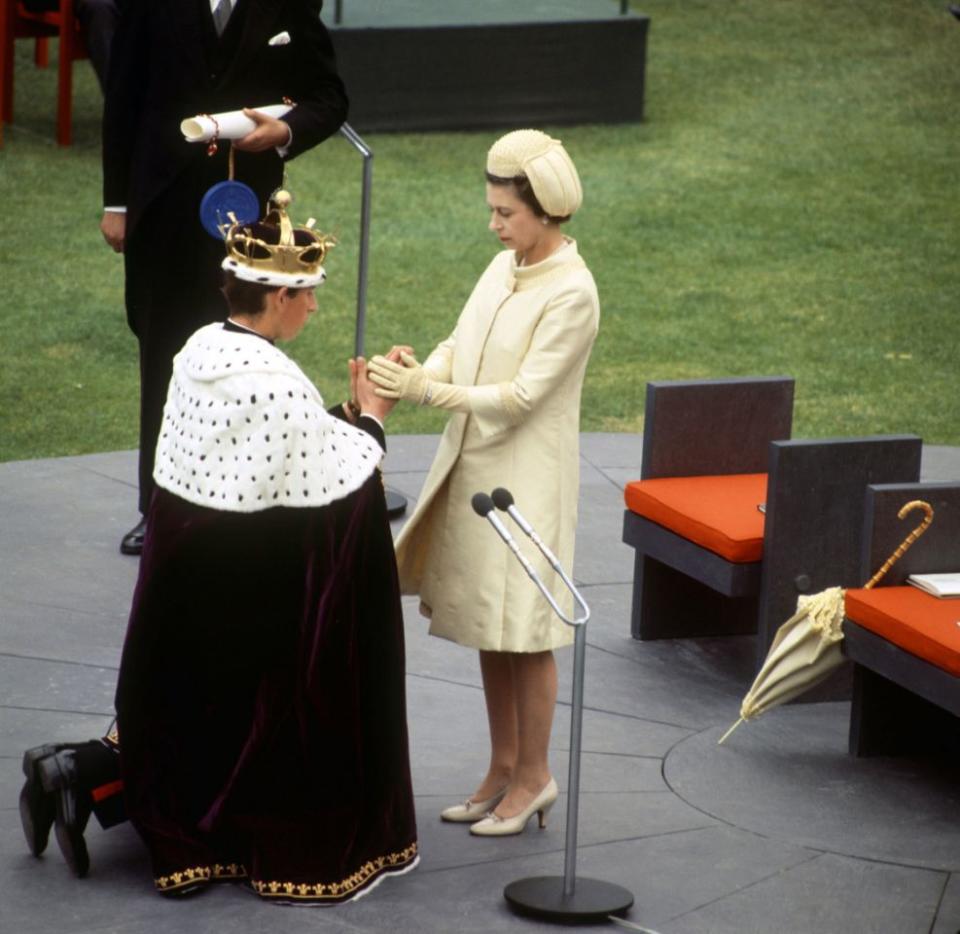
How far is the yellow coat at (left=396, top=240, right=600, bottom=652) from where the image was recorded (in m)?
5.30

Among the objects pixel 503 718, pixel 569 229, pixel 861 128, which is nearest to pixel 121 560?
pixel 503 718

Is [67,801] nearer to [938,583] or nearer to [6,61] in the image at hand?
[938,583]

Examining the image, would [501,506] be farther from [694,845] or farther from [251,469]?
[694,845]

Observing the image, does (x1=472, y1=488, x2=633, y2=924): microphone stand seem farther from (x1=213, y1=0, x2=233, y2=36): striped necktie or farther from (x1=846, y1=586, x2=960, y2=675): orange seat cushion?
(x1=213, y1=0, x2=233, y2=36): striped necktie

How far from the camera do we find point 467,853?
5395 mm

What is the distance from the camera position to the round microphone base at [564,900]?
5004mm

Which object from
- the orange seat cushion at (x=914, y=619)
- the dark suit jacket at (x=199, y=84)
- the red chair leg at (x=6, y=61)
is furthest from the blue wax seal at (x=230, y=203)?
the red chair leg at (x=6, y=61)

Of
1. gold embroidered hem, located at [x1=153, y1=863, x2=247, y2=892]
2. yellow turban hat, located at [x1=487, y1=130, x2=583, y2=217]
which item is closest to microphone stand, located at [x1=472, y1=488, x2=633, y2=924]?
gold embroidered hem, located at [x1=153, y1=863, x2=247, y2=892]

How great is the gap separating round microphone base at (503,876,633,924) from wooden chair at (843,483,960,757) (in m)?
1.16

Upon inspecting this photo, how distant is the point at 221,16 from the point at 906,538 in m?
2.81

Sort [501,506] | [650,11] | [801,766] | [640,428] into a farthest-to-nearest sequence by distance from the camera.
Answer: [650,11]
[640,428]
[801,766]
[501,506]

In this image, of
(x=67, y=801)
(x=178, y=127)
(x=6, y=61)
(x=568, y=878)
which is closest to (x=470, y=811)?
(x=568, y=878)

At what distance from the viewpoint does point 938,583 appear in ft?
19.8

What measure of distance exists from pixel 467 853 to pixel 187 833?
0.72 metres
